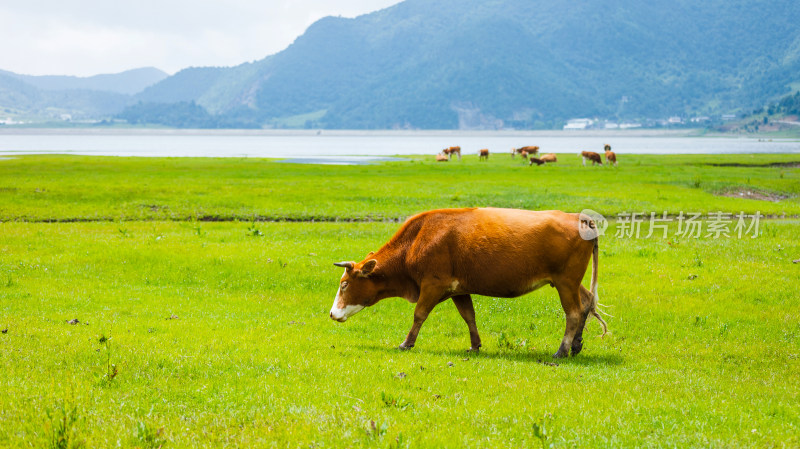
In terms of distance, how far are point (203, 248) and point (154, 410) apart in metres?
17.4

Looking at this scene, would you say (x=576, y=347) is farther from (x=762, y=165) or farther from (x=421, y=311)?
(x=762, y=165)

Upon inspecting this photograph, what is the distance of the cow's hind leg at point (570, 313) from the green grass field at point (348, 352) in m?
0.38

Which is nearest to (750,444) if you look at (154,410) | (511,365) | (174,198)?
(511,365)

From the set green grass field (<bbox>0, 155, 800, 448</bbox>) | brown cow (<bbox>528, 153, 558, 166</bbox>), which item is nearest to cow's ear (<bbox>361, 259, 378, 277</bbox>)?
green grass field (<bbox>0, 155, 800, 448</bbox>)

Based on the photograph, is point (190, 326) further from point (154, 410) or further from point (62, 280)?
point (62, 280)

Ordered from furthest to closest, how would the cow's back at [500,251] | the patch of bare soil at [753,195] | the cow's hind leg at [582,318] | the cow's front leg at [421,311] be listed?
1. the patch of bare soil at [753,195]
2. the cow's hind leg at [582,318]
3. the cow's front leg at [421,311]
4. the cow's back at [500,251]

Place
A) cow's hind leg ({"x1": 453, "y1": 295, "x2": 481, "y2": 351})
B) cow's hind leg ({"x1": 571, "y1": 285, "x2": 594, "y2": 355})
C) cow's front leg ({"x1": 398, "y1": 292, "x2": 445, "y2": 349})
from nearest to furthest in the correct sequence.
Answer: cow's front leg ({"x1": 398, "y1": 292, "x2": 445, "y2": 349}) < cow's hind leg ({"x1": 571, "y1": 285, "x2": 594, "y2": 355}) < cow's hind leg ({"x1": 453, "y1": 295, "x2": 481, "y2": 351})

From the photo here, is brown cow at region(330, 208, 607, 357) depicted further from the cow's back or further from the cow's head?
the cow's head

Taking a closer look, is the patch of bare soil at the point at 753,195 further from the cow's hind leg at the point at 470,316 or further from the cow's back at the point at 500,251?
the cow's hind leg at the point at 470,316

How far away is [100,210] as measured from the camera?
41344 millimetres

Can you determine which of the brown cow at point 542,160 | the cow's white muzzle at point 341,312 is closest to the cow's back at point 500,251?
the cow's white muzzle at point 341,312

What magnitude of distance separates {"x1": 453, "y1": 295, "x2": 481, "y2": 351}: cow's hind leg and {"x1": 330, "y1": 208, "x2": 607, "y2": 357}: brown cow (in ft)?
0.09

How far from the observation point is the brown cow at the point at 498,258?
12852 millimetres

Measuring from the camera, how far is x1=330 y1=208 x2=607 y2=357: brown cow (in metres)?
12.9
